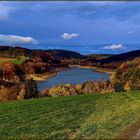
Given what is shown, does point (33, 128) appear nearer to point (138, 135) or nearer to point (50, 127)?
point (50, 127)

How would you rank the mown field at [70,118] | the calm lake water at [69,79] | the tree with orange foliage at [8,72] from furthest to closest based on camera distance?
the tree with orange foliage at [8,72]
the calm lake water at [69,79]
the mown field at [70,118]

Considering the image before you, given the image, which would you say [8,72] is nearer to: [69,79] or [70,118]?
[69,79]

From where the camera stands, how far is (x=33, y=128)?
594 inches

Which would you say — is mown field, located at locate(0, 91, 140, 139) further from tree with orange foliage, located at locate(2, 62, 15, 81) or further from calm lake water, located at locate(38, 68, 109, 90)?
tree with orange foliage, located at locate(2, 62, 15, 81)

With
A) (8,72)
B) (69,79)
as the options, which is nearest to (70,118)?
(69,79)

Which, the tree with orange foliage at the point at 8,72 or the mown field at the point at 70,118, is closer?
the mown field at the point at 70,118

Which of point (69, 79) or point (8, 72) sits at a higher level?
point (8, 72)

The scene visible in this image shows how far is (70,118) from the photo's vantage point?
17.1 meters

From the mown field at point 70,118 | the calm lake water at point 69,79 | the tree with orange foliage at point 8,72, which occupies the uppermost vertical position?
the mown field at point 70,118

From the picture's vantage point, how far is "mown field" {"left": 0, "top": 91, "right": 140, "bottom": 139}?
14148mm

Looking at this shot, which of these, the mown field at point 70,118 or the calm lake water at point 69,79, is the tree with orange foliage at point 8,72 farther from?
the mown field at point 70,118

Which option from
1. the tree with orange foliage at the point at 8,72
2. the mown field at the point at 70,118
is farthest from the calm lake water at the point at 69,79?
the mown field at the point at 70,118

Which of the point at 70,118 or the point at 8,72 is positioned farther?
the point at 8,72

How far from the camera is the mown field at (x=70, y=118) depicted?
557 inches
